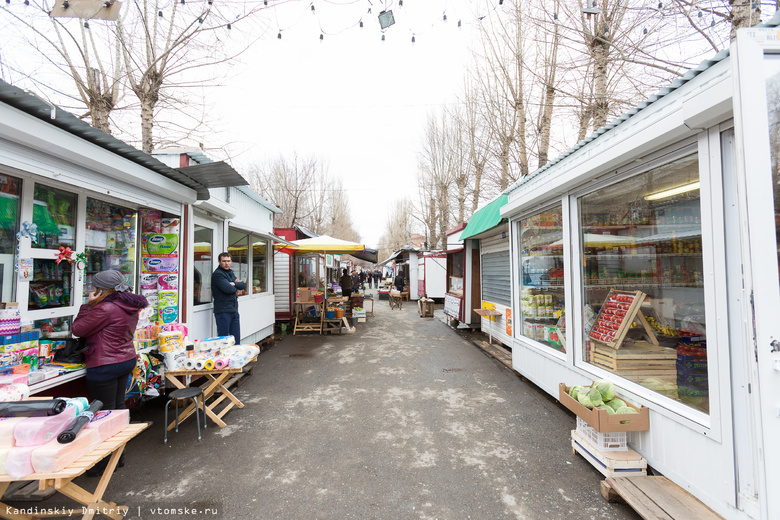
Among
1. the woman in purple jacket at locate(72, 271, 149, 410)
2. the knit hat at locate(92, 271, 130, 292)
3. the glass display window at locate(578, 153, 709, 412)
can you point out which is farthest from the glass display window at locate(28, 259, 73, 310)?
the glass display window at locate(578, 153, 709, 412)

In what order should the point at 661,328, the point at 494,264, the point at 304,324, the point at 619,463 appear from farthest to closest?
the point at 304,324 → the point at 494,264 → the point at 661,328 → the point at 619,463

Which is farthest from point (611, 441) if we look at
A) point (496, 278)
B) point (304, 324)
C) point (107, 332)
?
point (304, 324)

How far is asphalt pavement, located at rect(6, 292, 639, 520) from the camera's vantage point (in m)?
2.42

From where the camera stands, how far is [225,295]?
562 cm

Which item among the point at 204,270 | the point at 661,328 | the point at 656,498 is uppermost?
the point at 204,270

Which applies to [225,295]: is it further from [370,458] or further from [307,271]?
[307,271]

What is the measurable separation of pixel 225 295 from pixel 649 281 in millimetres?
5904

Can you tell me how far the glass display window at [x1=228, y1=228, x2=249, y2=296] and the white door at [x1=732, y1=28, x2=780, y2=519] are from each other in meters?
7.23

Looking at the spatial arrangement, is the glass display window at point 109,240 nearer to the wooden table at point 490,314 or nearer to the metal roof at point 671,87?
the metal roof at point 671,87

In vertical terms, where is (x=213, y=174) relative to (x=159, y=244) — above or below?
above

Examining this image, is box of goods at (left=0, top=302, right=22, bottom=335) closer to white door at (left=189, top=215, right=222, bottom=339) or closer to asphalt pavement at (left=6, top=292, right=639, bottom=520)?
asphalt pavement at (left=6, top=292, right=639, bottom=520)

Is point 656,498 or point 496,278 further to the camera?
point 496,278

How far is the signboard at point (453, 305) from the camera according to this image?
31.8 feet

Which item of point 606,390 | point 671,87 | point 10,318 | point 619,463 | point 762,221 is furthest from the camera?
point 606,390
